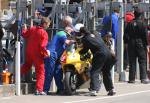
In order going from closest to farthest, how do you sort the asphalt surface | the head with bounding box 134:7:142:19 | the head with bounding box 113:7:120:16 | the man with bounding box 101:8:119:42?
the asphalt surface, the head with bounding box 134:7:142:19, the man with bounding box 101:8:119:42, the head with bounding box 113:7:120:16

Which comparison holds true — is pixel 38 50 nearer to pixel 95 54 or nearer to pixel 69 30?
pixel 69 30

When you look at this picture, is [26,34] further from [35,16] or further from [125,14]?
[125,14]

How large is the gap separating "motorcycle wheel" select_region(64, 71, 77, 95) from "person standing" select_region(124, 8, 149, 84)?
10.6ft

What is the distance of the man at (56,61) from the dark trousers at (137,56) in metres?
3.39

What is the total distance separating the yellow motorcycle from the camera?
14773mm

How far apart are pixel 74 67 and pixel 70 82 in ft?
1.37

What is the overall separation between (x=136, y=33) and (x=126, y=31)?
0.36 metres

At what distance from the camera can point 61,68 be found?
15055mm

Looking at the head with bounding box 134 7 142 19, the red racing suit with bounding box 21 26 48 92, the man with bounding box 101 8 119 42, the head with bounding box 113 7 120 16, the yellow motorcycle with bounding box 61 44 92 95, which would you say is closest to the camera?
the red racing suit with bounding box 21 26 48 92

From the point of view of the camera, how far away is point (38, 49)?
48.1 ft

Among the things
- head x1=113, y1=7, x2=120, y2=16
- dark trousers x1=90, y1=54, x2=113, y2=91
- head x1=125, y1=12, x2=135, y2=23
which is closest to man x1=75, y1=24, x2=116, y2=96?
dark trousers x1=90, y1=54, x2=113, y2=91

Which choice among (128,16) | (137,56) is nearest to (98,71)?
(137,56)

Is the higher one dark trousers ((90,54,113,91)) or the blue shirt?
the blue shirt

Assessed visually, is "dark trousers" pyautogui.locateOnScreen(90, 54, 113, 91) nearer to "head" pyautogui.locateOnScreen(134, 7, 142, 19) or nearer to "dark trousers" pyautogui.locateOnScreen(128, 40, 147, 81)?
"dark trousers" pyautogui.locateOnScreen(128, 40, 147, 81)
